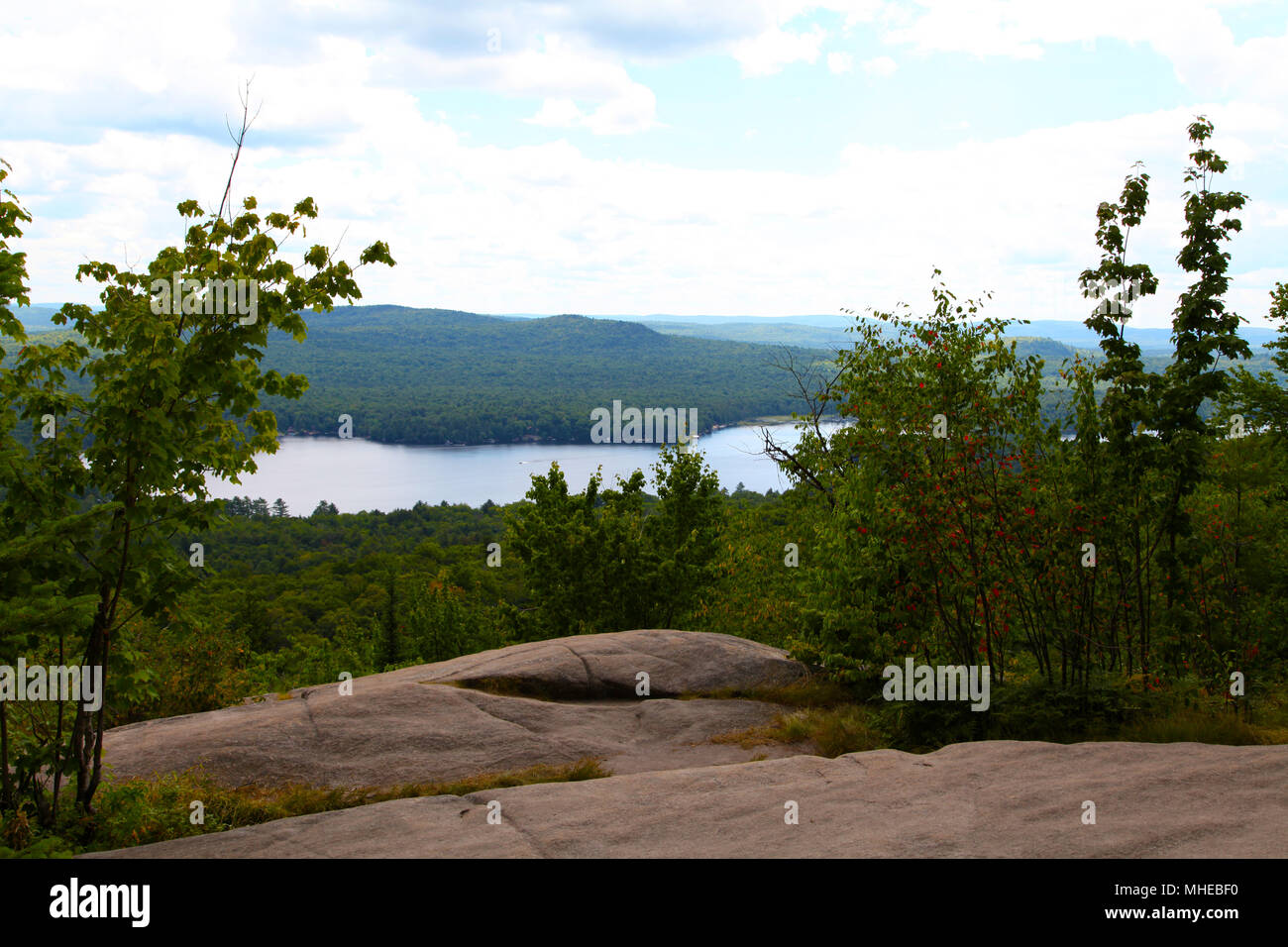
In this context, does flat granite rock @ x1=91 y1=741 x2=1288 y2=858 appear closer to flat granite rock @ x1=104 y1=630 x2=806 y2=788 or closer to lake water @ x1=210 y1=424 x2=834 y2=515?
flat granite rock @ x1=104 y1=630 x2=806 y2=788

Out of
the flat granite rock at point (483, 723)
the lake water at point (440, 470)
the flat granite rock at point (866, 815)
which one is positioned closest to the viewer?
the flat granite rock at point (866, 815)

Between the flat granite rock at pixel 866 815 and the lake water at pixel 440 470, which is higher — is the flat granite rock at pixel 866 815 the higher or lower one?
the lower one

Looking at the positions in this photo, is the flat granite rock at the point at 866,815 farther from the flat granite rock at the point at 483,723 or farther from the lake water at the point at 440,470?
the lake water at the point at 440,470

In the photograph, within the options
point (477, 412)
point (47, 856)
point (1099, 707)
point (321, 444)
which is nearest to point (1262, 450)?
point (1099, 707)

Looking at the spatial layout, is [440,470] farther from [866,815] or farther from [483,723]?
[866,815]

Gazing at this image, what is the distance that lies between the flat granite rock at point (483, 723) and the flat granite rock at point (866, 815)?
194cm

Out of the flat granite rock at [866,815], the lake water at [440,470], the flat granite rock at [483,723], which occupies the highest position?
the lake water at [440,470]

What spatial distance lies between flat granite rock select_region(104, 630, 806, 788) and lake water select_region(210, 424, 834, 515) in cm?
7930

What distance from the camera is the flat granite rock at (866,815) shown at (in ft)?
20.6

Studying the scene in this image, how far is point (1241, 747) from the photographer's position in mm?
8164

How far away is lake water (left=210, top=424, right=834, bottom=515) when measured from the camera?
11019cm

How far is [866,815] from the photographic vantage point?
23.1 ft

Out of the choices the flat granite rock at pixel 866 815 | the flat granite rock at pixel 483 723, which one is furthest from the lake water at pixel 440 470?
the flat granite rock at pixel 866 815
